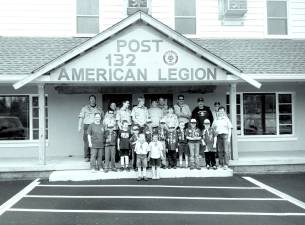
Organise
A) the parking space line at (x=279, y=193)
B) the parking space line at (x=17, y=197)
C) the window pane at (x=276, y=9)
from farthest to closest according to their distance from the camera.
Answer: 1. the window pane at (x=276, y=9)
2. the parking space line at (x=279, y=193)
3. the parking space line at (x=17, y=197)

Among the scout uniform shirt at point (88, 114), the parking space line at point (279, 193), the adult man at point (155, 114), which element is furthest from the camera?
the scout uniform shirt at point (88, 114)

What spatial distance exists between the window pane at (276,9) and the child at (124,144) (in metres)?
7.39

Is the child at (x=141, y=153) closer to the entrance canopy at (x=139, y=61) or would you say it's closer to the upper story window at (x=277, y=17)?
the entrance canopy at (x=139, y=61)

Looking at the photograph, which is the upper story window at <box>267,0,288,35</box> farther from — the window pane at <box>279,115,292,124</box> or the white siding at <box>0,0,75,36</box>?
the white siding at <box>0,0,75,36</box>

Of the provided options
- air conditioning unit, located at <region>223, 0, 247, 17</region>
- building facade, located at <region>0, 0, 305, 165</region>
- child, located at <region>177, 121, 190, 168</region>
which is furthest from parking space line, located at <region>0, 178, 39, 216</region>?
air conditioning unit, located at <region>223, 0, 247, 17</region>

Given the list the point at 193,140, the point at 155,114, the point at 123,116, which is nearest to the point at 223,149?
the point at 193,140

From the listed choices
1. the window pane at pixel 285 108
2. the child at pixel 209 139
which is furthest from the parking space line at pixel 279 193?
the window pane at pixel 285 108

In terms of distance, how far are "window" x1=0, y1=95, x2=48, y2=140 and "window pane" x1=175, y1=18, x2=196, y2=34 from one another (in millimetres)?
5565

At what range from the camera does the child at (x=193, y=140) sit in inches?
435

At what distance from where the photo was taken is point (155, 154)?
1058 centimetres

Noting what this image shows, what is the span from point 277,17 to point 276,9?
304 mm

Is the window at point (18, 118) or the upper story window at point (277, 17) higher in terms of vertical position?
the upper story window at point (277, 17)

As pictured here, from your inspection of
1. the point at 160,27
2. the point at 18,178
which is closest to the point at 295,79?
the point at 160,27

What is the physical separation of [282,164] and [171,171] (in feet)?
11.0
